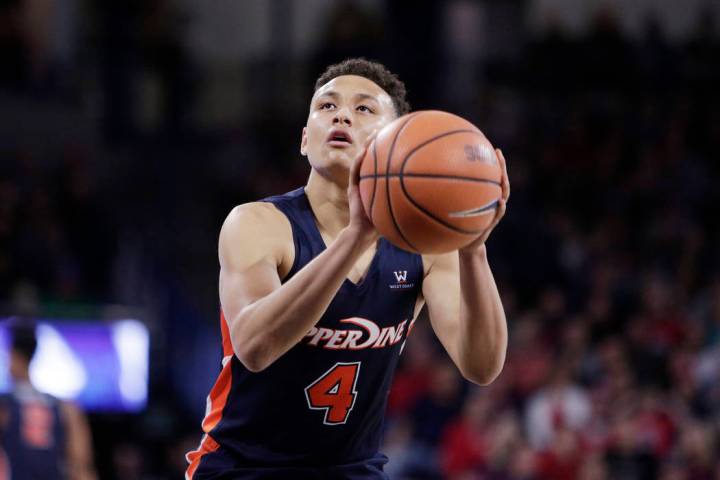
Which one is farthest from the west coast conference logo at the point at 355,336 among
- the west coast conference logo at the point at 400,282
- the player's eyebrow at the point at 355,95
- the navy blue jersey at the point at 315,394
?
the player's eyebrow at the point at 355,95

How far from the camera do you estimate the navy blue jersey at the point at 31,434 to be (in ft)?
22.8

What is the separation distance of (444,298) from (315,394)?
1.90 feet

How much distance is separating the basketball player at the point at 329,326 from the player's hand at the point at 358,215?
193 millimetres

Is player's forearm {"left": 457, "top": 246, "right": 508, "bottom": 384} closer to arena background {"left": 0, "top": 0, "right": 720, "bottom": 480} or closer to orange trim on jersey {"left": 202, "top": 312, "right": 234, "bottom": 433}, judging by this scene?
orange trim on jersey {"left": 202, "top": 312, "right": 234, "bottom": 433}

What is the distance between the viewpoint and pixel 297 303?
321cm

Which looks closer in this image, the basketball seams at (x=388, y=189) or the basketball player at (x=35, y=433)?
the basketball seams at (x=388, y=189)

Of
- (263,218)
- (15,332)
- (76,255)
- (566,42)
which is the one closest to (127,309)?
(76,255)

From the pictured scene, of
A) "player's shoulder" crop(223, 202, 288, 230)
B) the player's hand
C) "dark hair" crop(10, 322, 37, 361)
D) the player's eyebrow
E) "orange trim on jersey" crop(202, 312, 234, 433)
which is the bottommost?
"dark hair" crop(10, 322, 37, 361)

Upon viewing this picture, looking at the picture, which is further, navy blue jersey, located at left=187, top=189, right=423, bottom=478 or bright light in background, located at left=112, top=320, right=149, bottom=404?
bright light in background, located at left=112, top=320, right=149, bottom=404

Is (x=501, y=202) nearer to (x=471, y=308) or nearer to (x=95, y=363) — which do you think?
(x=471, y=308)

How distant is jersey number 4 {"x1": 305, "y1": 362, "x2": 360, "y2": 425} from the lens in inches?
144

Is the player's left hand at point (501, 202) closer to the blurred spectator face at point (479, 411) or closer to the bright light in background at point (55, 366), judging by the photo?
the blurred spectator face at point (479, 411)

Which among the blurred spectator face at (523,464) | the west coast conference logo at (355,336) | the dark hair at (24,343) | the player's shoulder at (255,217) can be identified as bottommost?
the blurred spectator face at (523,464)

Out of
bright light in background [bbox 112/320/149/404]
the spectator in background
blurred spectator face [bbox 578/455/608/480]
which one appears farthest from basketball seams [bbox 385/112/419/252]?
bright light in background [bbox 112/320/149/404]
